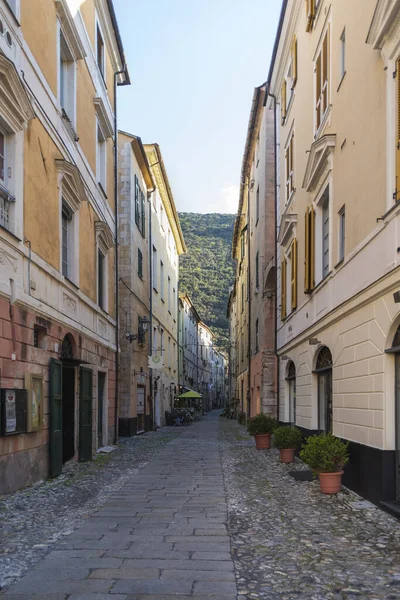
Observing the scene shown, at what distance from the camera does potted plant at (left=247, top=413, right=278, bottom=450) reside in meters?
14.6

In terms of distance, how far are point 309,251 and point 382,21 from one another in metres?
5.58

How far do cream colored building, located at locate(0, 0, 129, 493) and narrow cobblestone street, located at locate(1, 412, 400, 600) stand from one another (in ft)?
5.07

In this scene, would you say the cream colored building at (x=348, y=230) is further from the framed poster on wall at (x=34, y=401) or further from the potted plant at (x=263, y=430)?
the framed poster on wall at (x=34, y=401)

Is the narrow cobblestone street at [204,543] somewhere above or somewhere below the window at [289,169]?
below

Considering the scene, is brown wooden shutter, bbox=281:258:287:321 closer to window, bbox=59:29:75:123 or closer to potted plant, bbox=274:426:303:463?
potted plant, bbox=274:426:303:463

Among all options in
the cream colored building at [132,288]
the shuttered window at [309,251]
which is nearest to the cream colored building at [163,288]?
the cream colored building at [132,288]

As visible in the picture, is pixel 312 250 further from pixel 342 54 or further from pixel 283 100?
pixel 283 100

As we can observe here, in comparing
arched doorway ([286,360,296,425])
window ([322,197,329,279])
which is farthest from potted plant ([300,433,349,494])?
arched doorway ([286,360,296,425])

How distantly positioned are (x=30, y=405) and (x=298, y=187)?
848 centimetres

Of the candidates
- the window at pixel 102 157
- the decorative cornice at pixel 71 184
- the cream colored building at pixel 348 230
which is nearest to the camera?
the cream colored building at pixel 348 230

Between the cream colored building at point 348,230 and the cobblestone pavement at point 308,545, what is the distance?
28.1 inches

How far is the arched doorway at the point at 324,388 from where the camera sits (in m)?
10.6

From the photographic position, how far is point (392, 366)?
6.88 m

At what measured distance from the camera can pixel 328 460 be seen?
791cm
